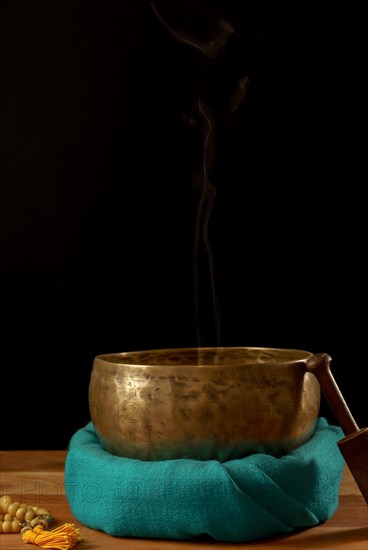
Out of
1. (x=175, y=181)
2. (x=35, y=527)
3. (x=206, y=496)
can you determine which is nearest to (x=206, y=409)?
(x=206, y=496)

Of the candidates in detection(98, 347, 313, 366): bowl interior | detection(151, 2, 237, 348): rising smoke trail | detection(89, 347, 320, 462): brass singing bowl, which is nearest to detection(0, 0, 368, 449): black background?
detection(151, 2, 237, 348): rising smoke trail

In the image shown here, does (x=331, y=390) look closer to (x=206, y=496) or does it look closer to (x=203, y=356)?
(x=206, y=496)

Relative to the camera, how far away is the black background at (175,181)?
54.6 inches

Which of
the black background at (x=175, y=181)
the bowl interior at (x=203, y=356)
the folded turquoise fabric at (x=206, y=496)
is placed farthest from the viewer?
the black background at (x=175, y=181)

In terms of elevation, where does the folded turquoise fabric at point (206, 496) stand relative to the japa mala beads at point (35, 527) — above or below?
above

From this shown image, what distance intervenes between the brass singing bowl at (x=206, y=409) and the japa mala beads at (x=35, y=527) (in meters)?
0.10

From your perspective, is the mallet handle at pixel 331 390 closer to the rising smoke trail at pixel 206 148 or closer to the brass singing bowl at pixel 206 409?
the brass singing bowl at pixel 206 409

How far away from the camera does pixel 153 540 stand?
83 cm

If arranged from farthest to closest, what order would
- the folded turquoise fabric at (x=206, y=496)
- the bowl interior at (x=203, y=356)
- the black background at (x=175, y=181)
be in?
the black background at (x=175, y=181), the bowl interior at (x=203, y=356), the folded turquoise fabric at (x=206, y=496)

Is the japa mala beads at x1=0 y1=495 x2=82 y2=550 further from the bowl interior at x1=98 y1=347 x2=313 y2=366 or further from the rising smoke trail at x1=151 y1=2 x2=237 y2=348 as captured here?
the rising smoke trail at x1=151 y1=2 x2=237 y2=348

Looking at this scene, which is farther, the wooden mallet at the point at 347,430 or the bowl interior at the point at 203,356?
the bowl interior at the point at 203,356

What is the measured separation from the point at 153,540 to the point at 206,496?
0.08 metres

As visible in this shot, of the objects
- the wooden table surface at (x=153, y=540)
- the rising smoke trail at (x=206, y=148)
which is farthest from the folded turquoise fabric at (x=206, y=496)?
the rising smoke trail at (x=206, y=148)

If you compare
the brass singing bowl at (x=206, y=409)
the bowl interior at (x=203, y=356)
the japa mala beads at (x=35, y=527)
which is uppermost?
the brass singing bowl at (x=206, y=409)
